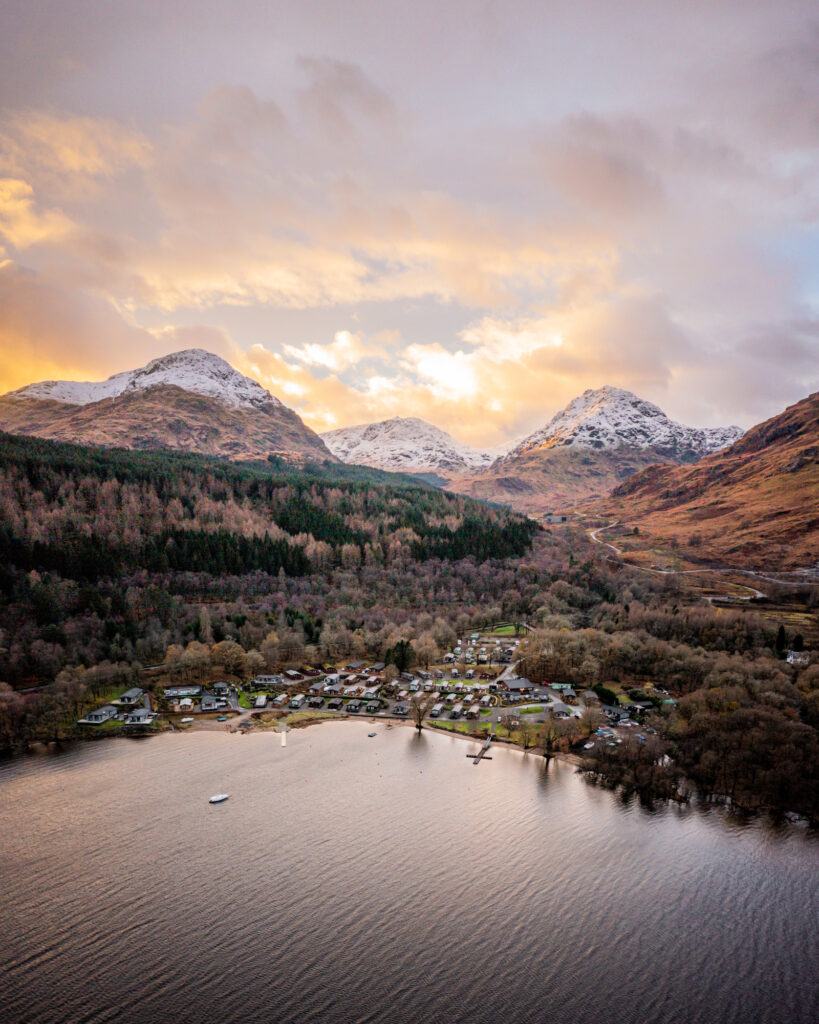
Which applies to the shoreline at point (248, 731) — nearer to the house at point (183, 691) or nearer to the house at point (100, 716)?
the house at point (100, 716)

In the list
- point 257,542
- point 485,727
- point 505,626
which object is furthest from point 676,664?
point 257,542

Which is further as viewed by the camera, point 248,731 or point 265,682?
point 265,682

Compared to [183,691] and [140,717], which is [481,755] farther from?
[183,691]

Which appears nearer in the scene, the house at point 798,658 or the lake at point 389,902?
the lake at point 389,902

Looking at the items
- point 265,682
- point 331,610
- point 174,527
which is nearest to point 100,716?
point 265,682

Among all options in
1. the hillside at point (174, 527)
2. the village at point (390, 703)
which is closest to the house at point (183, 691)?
the village at point (390, 703)

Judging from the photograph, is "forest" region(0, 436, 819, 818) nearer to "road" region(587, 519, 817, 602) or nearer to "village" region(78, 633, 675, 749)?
"village" region(78, 633, 675, 749)
